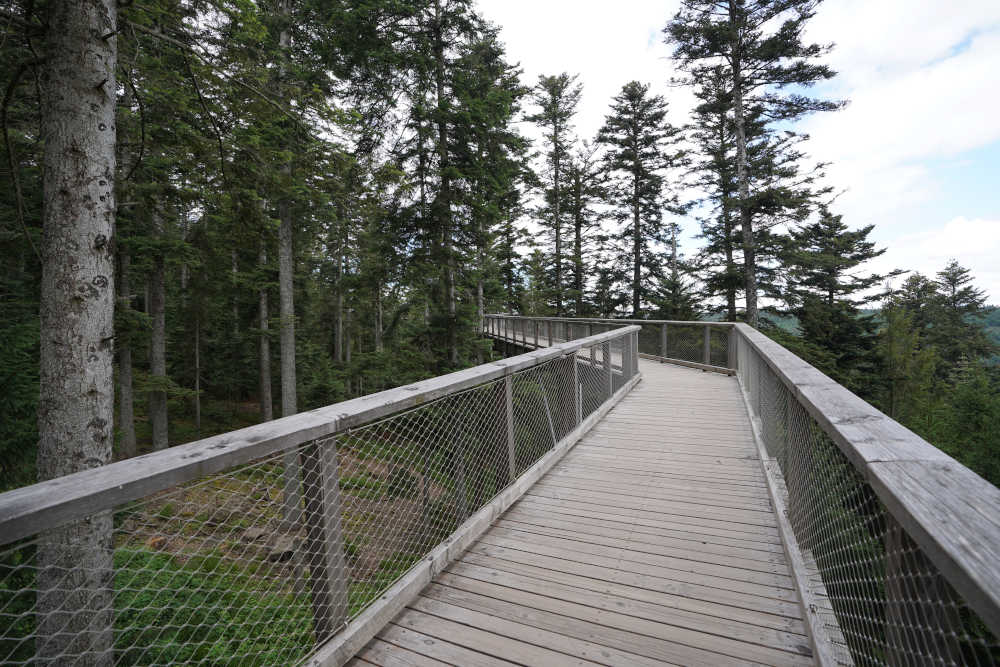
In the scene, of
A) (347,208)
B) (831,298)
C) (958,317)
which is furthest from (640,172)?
(958,317)

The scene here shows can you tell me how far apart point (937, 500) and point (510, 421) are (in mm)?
3006

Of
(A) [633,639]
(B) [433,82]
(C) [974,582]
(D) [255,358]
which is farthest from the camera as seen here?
(D) [255,358]

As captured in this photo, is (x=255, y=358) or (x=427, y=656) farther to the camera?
(x=255, y=358)

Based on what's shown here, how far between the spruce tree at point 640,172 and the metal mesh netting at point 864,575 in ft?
70.5

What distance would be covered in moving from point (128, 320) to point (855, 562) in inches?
507

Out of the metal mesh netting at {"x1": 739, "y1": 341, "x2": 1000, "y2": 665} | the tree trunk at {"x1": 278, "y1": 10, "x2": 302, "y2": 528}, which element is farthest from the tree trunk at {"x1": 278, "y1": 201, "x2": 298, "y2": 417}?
the metal mesh netting at {"x1": 739, "y1": 341, "x2": 1000, "y2": 665}

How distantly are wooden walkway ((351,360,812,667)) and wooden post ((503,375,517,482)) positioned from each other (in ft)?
1.03

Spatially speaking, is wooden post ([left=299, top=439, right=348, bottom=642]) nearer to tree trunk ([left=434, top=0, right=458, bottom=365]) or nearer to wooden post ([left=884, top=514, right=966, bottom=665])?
wooden post ([left=884, top=514, right=966, bottom=665])

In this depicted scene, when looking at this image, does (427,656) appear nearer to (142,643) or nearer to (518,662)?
(518,662)

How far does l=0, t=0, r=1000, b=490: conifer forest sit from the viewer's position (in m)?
3.79

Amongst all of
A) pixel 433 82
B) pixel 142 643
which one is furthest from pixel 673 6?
pixel 142 643

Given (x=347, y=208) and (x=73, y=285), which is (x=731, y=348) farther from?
(x=73, y=285)

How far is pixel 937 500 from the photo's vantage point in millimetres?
1045

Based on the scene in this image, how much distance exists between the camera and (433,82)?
11.7 m
